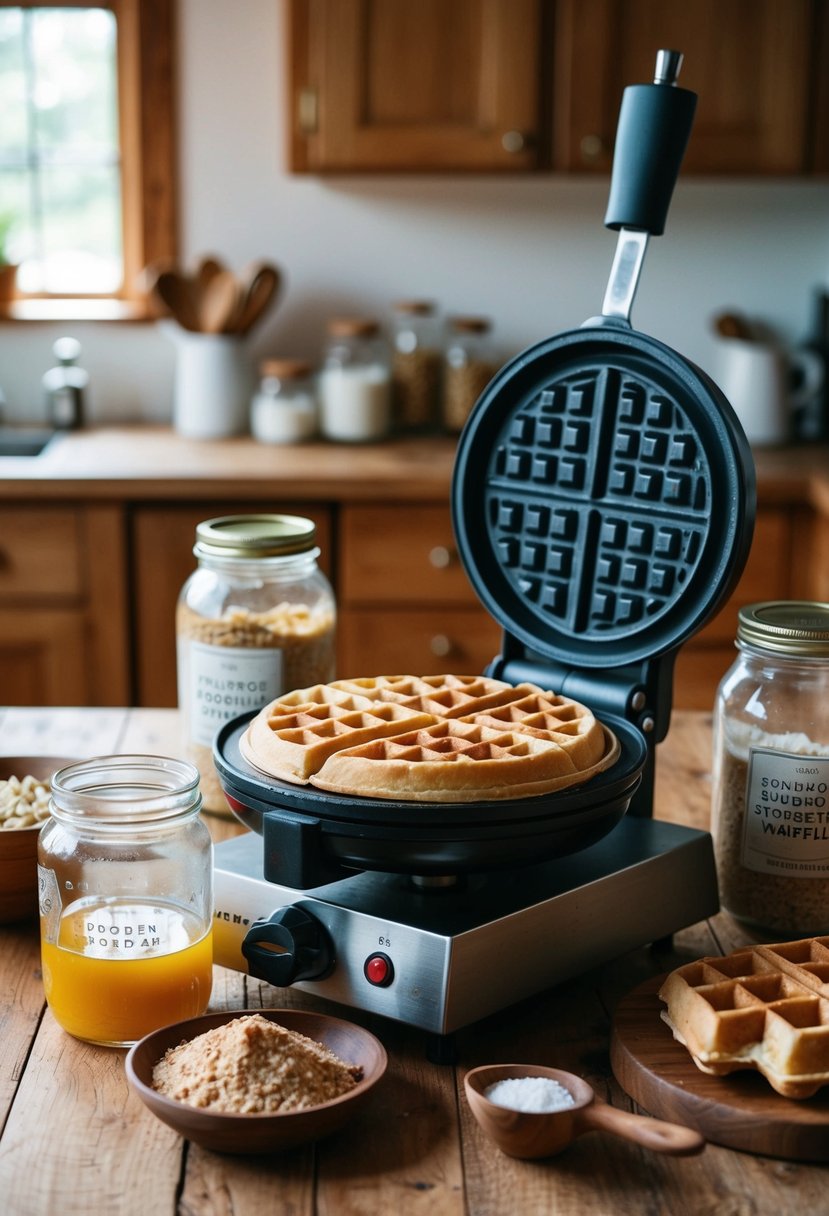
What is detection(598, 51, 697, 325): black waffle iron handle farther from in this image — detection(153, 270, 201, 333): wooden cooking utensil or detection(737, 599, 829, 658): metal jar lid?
detection(153, 270, 201, 333): wooden cooking utensil

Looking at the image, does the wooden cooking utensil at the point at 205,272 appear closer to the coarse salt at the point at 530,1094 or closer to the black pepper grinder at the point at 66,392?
the black pepper grinder at the point at 66,392

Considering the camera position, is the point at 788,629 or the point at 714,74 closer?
the point at 788,629

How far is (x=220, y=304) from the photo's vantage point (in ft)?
11.0

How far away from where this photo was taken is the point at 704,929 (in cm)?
123

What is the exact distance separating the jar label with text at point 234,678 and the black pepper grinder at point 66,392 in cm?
222

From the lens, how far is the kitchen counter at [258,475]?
2855mm

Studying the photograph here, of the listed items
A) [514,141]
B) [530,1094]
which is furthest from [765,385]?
[530,1094]

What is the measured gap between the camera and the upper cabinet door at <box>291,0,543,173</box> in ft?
10.0

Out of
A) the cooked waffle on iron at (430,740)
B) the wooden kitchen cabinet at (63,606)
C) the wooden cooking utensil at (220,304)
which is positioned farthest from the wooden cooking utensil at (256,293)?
the cooked waffle on iron at (430,740)

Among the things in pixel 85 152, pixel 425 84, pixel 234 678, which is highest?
pixel 425 84

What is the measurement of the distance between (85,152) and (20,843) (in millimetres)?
2794

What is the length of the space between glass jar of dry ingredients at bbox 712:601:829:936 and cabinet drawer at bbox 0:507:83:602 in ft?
6.38

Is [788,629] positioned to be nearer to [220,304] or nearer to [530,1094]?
[530,1094]

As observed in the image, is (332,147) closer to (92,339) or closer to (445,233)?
(445,233)
